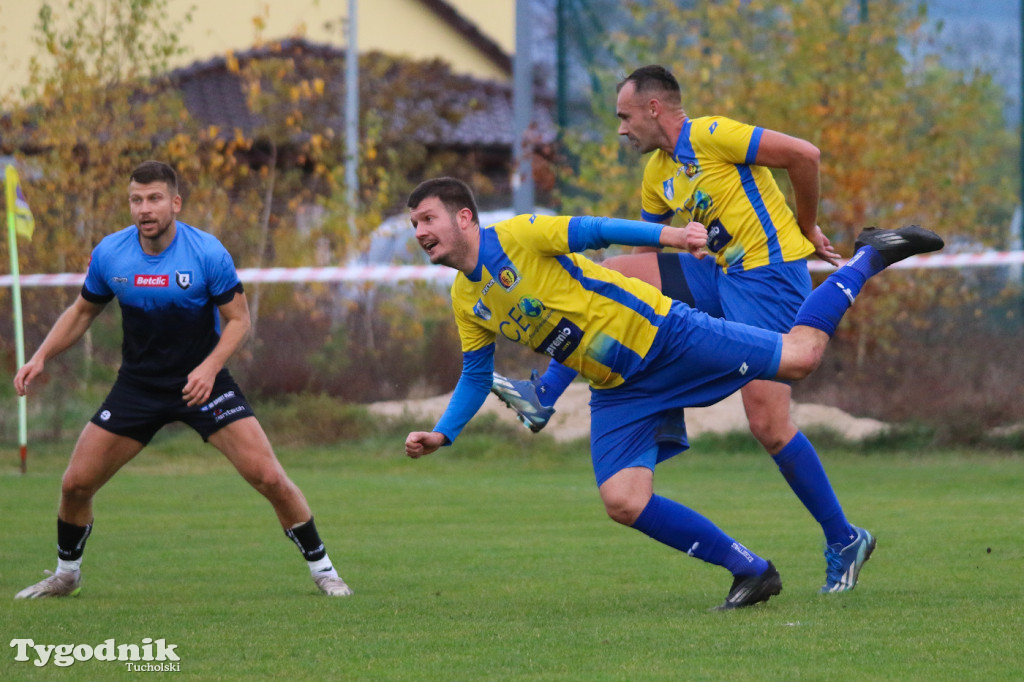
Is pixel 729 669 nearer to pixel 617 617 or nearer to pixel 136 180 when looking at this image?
pixel 617 617

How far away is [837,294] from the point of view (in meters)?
6.42

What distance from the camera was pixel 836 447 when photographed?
13859 mm

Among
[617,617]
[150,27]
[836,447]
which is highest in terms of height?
[150,27]

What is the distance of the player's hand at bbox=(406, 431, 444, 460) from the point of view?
247 inches

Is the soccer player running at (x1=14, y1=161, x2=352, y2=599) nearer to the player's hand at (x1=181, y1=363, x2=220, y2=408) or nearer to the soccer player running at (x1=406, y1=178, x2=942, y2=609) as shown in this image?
the player's hand at (x1=181, y1=363, x2=220, y2=408)

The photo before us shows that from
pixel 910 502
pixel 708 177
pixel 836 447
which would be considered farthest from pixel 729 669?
pixel 836 447

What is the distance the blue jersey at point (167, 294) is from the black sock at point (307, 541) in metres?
0.94

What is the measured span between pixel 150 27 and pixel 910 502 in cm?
1234

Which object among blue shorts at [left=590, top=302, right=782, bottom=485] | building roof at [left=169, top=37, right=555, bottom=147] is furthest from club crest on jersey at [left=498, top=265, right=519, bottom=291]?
building roof at [left=169, top=37, right=555, bottom=147]

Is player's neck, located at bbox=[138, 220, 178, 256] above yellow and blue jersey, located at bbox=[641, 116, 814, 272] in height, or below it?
below

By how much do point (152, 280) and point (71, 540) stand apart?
4.50 feet

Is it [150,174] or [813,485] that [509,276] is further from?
[150,174]

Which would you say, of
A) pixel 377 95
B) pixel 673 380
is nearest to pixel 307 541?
pixel 673 380

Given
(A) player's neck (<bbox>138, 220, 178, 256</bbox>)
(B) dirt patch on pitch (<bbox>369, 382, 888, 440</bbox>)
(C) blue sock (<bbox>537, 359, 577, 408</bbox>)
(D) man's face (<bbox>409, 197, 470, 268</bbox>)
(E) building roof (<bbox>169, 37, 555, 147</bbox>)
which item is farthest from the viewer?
(E) building roof (<bbox>169, 37, 555, 147</bbox>)
